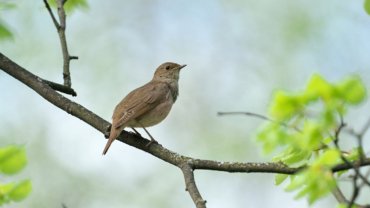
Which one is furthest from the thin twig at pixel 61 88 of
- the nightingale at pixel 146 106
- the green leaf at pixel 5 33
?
the green leaf at pixel 5 33

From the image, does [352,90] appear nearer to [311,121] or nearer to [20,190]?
[311,121]

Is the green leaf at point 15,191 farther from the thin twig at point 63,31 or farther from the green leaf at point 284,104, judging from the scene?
the thin twig at point 63,31

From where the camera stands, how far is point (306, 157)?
3.18 metres

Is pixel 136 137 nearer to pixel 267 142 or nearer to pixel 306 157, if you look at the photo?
pixel 306 157

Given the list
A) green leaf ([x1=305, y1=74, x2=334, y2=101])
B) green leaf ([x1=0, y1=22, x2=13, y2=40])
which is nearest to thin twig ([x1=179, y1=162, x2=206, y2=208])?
green leaf ([x1=0, y1=22, x2=13, y2=40])

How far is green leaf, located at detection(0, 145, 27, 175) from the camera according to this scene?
7.16 ft

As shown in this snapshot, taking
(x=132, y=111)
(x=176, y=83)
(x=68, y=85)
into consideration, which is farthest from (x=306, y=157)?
(x=176, y=83)

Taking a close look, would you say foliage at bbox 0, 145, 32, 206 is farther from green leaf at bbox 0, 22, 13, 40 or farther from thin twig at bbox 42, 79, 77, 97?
thin twig at bbox 42, 79, 77, 97

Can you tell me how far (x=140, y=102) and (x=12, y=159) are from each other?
5500 millimetres

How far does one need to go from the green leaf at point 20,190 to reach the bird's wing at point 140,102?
440cm

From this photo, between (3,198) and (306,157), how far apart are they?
1.66 m

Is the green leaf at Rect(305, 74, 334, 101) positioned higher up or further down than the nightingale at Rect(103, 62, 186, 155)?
further down

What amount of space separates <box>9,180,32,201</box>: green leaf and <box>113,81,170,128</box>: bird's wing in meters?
4.40

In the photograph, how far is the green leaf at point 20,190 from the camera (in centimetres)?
221
